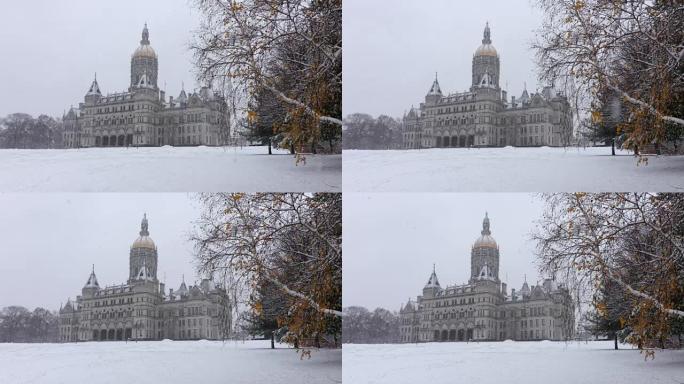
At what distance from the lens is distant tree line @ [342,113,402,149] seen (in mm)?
4910

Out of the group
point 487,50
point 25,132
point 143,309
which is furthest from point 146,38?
point 487,50

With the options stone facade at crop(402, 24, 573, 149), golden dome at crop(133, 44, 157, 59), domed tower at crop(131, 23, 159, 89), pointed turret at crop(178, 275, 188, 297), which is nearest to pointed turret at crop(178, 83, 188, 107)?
domed tower at crop(131, 23, 159, 89)

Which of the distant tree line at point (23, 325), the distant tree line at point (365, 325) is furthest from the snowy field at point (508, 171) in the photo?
the distant tree line at point (23, 325)

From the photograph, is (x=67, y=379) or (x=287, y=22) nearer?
(x=67, y=379)

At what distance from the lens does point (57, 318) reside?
477 centimetres

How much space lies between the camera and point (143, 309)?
4.84 meters

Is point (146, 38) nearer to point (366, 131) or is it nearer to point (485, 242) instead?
point (366, 131)

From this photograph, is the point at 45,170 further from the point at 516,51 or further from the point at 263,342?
the point at 516,51

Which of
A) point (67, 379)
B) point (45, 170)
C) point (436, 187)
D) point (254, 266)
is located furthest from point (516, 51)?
point (67, 379)

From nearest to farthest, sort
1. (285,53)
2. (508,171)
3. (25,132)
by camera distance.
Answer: (25,132)
(508,171)
(285,53)

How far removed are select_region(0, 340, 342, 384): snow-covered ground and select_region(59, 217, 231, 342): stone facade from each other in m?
0.07

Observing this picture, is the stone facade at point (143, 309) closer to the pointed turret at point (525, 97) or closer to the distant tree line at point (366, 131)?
the distant tree line at point (366, 131)

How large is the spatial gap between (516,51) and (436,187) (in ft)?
3.29

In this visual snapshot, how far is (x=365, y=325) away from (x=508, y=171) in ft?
4.42
